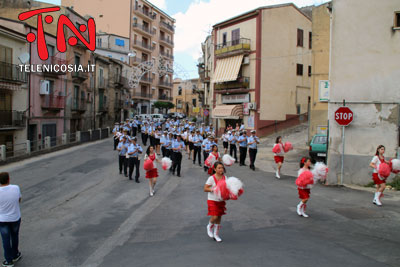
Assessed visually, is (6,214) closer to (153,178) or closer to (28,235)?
(28,235)

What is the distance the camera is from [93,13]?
5406cm

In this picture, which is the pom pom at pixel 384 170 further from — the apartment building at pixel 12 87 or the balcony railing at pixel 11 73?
the balcony railing at pixel 11 73

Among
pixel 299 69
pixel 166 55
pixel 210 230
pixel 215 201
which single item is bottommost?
pixel 210 230

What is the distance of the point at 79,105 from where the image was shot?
1260 inches

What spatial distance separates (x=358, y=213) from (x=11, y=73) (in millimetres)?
21280

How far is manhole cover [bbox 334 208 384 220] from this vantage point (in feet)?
27.4

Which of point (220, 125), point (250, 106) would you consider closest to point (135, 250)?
point (250, 106)

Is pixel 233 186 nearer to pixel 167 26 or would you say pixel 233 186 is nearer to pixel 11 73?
pixel 11 73

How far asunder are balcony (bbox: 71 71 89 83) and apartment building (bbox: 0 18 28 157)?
23.1 feet

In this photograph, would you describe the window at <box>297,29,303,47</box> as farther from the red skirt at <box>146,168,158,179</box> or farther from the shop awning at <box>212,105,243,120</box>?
the red skirt at <box>146,168,158,179</box>

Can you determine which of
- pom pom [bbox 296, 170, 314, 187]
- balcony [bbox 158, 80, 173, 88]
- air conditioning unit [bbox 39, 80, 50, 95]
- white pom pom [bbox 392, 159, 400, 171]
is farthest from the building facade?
balcony [bbox 158, 80, 173, 88]

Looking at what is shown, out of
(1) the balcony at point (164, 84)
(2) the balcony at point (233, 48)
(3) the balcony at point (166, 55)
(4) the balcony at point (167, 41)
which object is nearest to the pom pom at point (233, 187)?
(2) the balcony at point (233, 48)

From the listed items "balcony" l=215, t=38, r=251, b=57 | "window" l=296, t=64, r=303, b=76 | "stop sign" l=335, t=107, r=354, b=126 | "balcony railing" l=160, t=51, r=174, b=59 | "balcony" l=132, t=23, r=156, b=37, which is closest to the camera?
"stop sign" l=335, t=107, r=354, b=126

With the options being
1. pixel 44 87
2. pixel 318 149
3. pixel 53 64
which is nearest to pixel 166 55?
pixel 53 64
